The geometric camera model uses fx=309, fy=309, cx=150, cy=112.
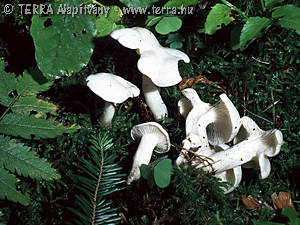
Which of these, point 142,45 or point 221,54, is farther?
point 221,54

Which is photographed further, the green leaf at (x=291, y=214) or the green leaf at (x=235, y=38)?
the green leaf at (x=235, y=38)

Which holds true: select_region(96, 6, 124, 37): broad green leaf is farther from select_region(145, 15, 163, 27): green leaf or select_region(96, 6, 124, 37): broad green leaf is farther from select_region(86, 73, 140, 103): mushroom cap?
select_region(86, 73, 140, 103): mushroom cap

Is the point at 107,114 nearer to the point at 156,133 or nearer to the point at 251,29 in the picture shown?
the point at 156,133

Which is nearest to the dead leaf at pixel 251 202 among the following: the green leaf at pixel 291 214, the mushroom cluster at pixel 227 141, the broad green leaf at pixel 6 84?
the mushroom cluster at pixel 227 141

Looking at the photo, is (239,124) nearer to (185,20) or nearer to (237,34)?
(237,34)

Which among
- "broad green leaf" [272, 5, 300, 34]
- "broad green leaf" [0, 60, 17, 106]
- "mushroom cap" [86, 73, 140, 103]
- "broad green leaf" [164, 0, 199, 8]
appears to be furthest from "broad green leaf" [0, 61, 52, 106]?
"broad green leaf" [272, 5, 300, 34]

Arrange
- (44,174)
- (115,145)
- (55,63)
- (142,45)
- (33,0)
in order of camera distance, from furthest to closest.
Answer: (33,0)
(115,145)
(142,45)
(55,63)
(44,174)

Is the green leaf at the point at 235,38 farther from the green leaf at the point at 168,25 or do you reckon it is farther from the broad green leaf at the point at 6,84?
the broad green leaf at the point at 6,84

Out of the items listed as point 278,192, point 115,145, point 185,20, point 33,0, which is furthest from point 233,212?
point 33,0
